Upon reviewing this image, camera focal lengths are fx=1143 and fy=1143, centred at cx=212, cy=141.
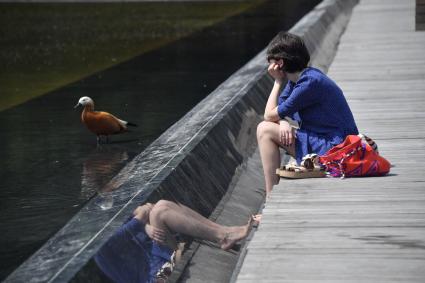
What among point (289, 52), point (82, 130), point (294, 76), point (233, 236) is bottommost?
point (82, 130)

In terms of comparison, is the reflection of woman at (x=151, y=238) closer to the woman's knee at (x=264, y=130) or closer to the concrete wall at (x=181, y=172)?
the concrete wall at (x=181, y=172)

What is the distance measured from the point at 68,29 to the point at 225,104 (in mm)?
18485

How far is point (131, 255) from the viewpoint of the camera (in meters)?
5.23

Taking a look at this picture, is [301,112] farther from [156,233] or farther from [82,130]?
[82,130]

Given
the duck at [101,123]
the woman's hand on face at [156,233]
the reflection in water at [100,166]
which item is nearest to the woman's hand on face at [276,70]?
the woman's hand on face at [156,233]

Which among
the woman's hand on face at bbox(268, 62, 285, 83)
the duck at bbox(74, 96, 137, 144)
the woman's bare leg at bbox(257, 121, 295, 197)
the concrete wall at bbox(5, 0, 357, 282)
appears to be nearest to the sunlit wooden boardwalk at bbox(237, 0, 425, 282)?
the woman's bare leg at bbox(257, 121, 295, 197)

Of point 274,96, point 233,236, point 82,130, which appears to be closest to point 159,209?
point 233,236

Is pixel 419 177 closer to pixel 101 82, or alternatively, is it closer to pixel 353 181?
pixel 353 181

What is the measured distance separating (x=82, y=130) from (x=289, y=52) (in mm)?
5588

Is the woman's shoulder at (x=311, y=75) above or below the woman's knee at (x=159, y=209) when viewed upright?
above

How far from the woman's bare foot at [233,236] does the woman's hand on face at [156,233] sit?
→ 0.71 metres

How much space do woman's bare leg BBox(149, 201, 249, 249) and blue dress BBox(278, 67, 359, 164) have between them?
75 centimetres

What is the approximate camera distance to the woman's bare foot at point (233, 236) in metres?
6.36

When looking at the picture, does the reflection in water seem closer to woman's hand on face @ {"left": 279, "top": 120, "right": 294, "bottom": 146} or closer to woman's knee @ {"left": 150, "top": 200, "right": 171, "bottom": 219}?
woman's hand on face @ {"left": 279, "top": 120, "right": 294, "bottom": 146}
